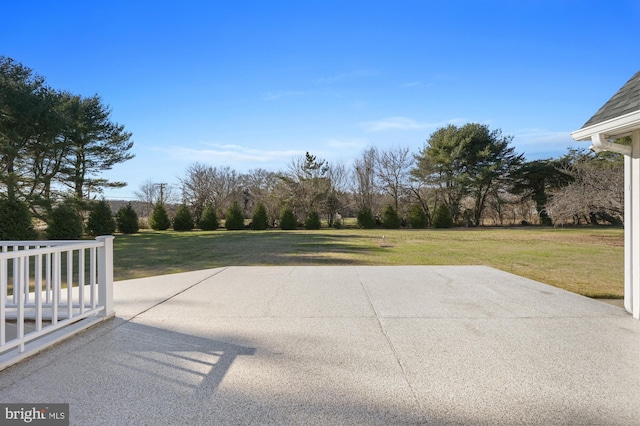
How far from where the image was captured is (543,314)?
382cm

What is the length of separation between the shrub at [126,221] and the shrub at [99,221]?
44.4 inches

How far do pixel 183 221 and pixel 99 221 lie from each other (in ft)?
19.9

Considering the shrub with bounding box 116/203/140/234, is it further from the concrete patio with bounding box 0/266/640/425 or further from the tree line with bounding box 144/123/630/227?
the concrete patio with bounding box 0/266/640/425

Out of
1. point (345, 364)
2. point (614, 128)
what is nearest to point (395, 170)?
point (614, 128)

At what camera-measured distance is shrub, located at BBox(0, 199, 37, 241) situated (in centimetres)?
1272

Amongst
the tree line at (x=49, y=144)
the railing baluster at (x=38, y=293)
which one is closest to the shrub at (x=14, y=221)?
Result: the tree line at (x=49, y=144)

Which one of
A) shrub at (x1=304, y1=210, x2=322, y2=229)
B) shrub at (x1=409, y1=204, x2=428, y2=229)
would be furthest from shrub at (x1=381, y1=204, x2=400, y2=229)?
shrub at (x1=304, y1=210, x2=322, y2=229)

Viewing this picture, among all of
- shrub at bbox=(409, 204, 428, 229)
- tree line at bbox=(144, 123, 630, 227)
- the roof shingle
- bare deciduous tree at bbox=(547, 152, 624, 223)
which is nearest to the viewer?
the roof shingle

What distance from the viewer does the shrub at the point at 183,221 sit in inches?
959

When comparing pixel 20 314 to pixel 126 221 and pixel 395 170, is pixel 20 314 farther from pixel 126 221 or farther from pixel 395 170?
pixel 395 170

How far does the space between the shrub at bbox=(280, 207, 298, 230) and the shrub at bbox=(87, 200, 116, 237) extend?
35.8 ft

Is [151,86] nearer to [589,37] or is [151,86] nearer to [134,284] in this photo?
[134,284]

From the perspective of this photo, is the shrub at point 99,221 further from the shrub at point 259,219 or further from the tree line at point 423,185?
the shrub at point 259,219

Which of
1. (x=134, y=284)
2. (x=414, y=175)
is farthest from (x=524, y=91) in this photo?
(x=414, y=175)
